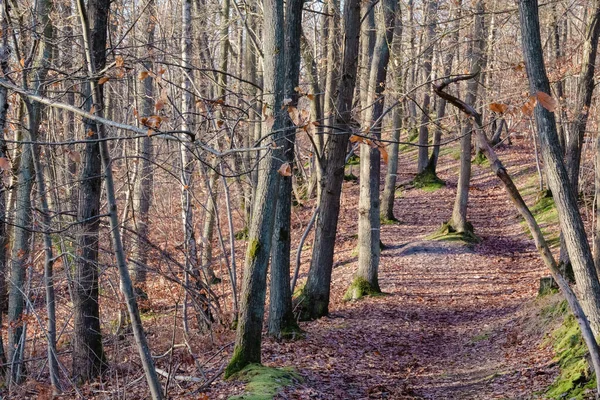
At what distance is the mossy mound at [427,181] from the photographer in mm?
25406

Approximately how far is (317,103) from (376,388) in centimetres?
1333

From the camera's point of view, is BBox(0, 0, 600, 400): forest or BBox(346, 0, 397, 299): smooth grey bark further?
BBox(346, 0, 397, 299): smooth grey bark

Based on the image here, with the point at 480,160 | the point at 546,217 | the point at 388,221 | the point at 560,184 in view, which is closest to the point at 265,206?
the point at 560,184

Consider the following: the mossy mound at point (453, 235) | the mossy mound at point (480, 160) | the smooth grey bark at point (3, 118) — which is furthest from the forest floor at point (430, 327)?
the mossy mound at point (480, 160)

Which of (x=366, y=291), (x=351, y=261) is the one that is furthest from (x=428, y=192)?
(x=366, y=291)

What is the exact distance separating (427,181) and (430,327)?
560 inches

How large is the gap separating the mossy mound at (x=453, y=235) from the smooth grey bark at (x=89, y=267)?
452 inches

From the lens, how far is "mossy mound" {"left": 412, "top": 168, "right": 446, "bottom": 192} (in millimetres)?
25406

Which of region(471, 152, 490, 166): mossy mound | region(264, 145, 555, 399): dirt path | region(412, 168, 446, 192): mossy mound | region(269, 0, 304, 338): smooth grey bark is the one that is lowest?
region(264, 145, 555, 399): dirt path

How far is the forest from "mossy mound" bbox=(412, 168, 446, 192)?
664cm

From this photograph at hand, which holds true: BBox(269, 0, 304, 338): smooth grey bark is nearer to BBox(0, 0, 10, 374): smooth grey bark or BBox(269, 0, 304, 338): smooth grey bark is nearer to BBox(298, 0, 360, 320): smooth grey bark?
BBox(298, 0, 360, 320): smooth grey bark

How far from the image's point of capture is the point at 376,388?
8.31 meters

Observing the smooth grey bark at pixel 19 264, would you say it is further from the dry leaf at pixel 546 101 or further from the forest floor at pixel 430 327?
the dry leaf at pixel 546 101

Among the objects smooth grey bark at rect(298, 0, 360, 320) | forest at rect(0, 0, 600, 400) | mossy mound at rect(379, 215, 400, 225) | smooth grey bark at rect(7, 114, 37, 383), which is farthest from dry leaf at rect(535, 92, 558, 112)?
mossy mound at rect(379, 215, 400, 225)
